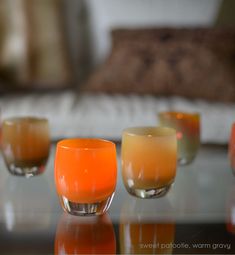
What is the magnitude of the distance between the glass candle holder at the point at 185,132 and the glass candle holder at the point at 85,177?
0.32m

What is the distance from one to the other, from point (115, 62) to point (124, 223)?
50.7 inches

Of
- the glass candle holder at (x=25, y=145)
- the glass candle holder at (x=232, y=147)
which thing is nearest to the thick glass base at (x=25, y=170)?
the glass candle holder at (x=25, y=145)

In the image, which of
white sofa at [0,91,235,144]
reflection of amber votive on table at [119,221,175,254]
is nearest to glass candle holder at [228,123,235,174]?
reflection of amber votive on table at [119,221,175,254]

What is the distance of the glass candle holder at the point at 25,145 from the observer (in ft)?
3.05

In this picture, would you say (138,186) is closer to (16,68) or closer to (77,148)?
(77,148)

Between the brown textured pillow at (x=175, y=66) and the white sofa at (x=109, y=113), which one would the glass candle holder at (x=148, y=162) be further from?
the brown textured pillow at (x=175, y=66)

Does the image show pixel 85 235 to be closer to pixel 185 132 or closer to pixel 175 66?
pixel 185 132

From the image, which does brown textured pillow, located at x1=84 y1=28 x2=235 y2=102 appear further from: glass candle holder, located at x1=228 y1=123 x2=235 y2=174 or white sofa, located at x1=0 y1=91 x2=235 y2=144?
glass candle holder, located at x1=228 y1=123 x2=235 y2=174

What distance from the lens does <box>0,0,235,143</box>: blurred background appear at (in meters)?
1.56

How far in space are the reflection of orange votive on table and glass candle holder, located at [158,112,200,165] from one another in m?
0.32

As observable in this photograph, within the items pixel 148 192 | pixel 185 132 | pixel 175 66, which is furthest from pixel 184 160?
pixel 175 66

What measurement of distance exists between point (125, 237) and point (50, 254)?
4.3 inches

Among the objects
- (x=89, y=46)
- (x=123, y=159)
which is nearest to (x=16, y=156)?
(x=123, y=159)

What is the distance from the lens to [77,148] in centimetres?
73
